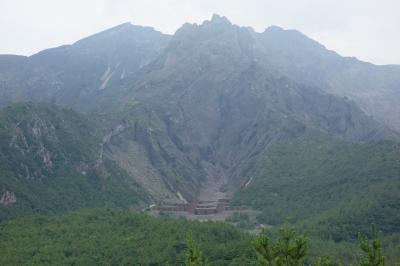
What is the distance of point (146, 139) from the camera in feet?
600

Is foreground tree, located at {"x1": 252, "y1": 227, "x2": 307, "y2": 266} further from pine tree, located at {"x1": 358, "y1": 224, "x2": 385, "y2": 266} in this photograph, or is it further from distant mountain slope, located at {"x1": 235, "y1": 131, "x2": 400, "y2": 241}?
distant mountain slope, located at {"x1": 235, "y1": 131, "x2": 400, "y2": 241}

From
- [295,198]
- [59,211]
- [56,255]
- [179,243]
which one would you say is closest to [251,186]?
[295,198]

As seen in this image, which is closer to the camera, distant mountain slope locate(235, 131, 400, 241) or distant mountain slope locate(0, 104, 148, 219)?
distant mountain slope locate(235, 131, 400, 241)

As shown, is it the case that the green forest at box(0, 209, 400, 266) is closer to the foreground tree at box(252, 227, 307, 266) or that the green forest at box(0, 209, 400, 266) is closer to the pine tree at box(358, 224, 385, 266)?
the foreground tree at box(252, 227, 307, 266)

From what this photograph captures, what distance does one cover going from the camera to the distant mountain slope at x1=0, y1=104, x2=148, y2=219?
122188mm

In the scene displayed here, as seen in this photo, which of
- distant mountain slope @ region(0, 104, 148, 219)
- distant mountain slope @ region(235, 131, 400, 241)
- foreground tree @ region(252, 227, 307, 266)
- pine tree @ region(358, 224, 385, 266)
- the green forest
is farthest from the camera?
distant mountain slope @ region(0, 104, 148, 219)

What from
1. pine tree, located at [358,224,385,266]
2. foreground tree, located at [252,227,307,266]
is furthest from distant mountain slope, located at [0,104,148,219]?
pine tree, located at [358,224,385,266]

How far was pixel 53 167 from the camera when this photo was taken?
5522 inches

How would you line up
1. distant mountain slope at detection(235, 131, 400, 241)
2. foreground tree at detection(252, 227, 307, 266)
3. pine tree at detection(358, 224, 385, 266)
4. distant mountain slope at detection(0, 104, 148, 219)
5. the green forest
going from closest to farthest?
pine tree at detection(358, 224, 385, 266), foreground tree at detection(252, 227, 307, 266), the green forest, distant mountain slope at detection(235, 131, 400, 241), distant mountain slope at detection(0, 104, 148, 219)

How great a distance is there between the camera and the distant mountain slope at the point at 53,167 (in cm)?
12219

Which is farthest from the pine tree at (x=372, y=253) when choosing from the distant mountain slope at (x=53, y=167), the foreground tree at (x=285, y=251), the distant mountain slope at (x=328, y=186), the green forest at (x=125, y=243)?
the distant mountain slope at (x=53, y=167)

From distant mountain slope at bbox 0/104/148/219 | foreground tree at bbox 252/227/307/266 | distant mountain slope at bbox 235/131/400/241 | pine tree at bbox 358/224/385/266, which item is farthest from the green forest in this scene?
pine tree at bbox 358/224/385/266

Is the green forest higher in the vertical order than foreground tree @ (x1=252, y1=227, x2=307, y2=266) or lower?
lower

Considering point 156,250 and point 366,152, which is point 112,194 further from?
point 366,152
